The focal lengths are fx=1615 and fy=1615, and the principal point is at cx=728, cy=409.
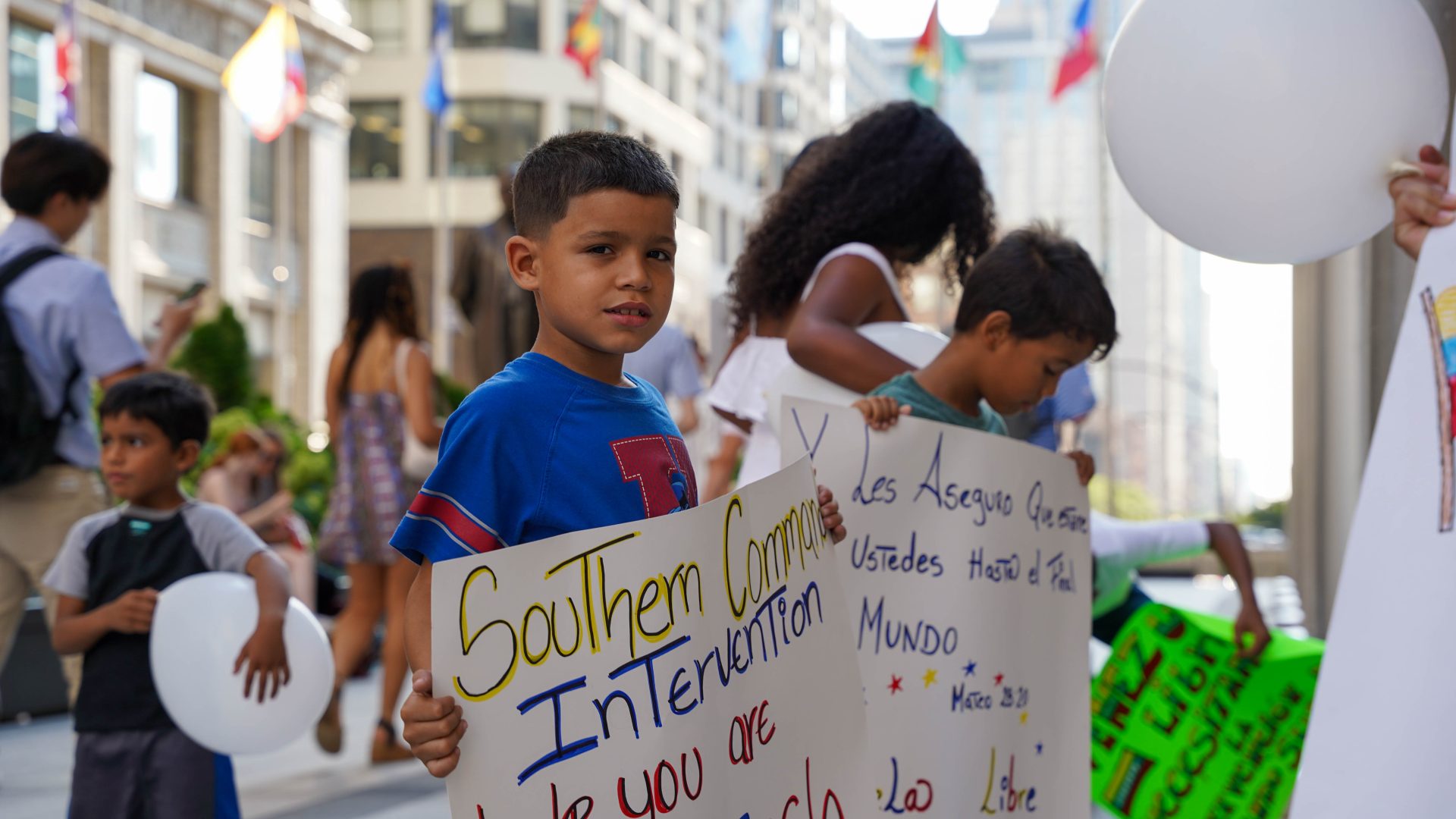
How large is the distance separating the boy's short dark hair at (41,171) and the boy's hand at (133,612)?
168cm

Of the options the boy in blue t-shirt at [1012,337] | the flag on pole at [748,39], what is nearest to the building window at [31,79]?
the flag on pole at [748,39]

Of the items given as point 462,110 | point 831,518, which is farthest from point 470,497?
point 462,110

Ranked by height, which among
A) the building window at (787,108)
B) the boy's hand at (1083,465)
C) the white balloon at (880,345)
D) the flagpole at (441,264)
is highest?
the building window at (787,108)

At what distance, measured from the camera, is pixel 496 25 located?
44.5 m

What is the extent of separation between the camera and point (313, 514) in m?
12.0

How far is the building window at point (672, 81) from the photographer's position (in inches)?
2031

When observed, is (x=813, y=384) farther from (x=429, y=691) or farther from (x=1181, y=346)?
(x=1181, y=346)

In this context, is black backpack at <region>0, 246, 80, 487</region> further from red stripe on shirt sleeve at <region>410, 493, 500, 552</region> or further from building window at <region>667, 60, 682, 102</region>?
building window at <region>667, 60, 682, 102</region>

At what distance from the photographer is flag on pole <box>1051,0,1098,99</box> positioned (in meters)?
24.5

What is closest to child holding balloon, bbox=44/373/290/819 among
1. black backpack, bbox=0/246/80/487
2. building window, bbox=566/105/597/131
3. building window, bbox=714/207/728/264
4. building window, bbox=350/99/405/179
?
black backpack, bbox=0/246/80/487

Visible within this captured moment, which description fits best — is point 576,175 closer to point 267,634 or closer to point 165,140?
point 267,634

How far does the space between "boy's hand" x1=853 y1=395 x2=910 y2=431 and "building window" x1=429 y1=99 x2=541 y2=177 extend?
41949 mm

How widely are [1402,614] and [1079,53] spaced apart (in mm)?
23507

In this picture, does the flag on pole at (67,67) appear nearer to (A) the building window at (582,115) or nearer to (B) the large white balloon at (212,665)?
(B) the large white balloon at (212,665)
